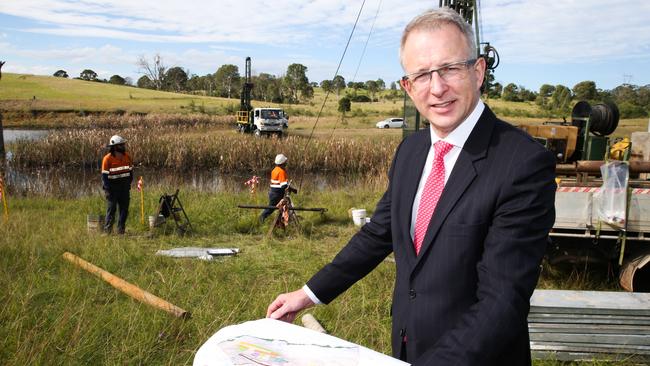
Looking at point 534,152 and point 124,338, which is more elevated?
point 534,152

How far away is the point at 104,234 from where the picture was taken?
7742mm

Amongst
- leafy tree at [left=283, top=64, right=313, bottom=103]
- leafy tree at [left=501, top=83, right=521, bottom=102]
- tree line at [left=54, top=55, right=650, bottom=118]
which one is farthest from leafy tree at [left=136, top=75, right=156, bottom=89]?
leafy tree at [left=501, top=83, right=521, bottom=102]

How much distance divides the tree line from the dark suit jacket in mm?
28697

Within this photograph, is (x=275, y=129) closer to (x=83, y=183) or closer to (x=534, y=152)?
(x=83, y=183)

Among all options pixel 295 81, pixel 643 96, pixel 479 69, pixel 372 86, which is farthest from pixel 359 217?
pixel 372 86

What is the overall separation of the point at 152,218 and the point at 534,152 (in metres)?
7.90

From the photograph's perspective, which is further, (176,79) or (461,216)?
(176,79)

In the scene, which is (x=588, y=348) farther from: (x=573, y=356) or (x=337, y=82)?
(x=337, y=82)

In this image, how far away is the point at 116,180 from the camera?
8.51m

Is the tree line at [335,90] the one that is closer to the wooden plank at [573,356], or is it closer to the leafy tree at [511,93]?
the leafy tree at [511,93]

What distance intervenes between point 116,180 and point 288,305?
782 cm

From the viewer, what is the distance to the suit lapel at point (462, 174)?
4.21ft

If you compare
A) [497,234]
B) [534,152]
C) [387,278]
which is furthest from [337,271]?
[387,278]

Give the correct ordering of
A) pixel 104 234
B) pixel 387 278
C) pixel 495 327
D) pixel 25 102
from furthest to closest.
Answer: pixel 25 102
pixel 104 234
pixel 387 278
pixel 495 327
